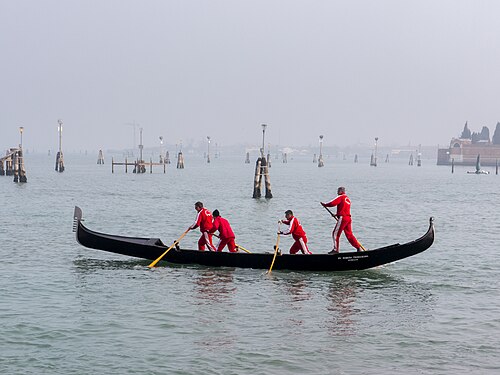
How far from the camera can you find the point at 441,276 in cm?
2283

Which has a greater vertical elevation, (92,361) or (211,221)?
(211,221)

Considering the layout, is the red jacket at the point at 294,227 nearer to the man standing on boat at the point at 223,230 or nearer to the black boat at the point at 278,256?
the black boat at the point at 278,256

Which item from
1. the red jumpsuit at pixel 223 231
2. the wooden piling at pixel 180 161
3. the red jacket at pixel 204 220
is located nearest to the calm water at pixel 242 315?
the red jumpsuit at pixel 223 231

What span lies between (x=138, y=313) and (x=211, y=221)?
5.59 meters

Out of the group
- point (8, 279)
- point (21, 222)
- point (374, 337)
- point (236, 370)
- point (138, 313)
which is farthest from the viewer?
point (21, 222)

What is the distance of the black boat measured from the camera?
2098cm

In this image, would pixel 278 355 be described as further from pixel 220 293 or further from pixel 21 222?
pixel 21 222

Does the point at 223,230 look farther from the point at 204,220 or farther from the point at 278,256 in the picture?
the point at 278,256

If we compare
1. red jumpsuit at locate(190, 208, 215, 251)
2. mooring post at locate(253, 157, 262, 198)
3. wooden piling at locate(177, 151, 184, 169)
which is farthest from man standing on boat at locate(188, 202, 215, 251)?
wooden piling at locate(177, 151, 184, 169)

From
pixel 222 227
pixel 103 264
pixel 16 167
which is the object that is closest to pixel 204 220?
pixel 222 227

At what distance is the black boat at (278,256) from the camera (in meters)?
21.0

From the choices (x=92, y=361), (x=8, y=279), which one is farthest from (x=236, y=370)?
(x=8, y=279)

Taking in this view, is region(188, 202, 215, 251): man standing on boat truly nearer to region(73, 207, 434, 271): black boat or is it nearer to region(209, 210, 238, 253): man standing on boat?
region(209, 210, 238, 253): man standing on boat

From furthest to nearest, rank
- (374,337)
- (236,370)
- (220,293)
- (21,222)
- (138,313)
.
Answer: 1. (21,222)
2. (220,293)
3. (138,313)
4. (374,337)
5. (236,370)
